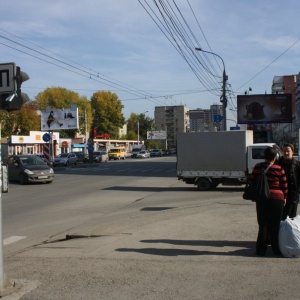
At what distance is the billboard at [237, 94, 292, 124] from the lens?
4531cm

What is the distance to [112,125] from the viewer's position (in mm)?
109750

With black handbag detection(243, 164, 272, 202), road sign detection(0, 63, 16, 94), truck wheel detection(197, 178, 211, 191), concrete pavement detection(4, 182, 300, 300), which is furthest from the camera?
truck wheel detection(197, 178, 211, 191)

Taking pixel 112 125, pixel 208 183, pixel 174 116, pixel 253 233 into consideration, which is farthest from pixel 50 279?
pixel 174 116

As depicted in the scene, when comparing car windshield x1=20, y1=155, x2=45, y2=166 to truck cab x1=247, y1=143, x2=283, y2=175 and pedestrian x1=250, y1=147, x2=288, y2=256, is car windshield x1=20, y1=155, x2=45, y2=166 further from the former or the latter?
pedestrian x1=250, y1=147, x2=288, y2=256

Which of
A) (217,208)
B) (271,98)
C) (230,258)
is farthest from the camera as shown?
(271,98)

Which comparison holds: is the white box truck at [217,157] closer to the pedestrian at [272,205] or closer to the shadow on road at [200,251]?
the shadow on road at [200,251]

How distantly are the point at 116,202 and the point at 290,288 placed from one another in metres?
10.8

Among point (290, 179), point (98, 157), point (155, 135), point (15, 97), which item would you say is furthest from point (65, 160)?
point (155, 135)

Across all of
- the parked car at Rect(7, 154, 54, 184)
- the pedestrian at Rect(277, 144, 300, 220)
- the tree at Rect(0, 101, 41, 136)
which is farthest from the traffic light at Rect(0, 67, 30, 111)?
the tree at Rect(0, 101, 41, 136)

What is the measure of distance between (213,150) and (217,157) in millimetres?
363

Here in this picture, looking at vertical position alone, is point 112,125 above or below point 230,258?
above

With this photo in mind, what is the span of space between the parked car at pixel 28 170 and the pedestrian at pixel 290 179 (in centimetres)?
1846

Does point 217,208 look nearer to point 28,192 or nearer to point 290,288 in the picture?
point 290,288

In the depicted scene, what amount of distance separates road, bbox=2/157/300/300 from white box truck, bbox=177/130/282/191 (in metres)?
5.37
